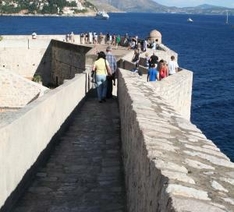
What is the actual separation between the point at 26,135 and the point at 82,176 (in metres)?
1.15

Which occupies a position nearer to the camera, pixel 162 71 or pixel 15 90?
pixel 162 71

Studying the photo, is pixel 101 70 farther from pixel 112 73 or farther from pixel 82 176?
pixel 82 176

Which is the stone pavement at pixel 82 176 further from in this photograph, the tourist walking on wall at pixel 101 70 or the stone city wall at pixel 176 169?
the tourist walking on wall at pixel 101 70

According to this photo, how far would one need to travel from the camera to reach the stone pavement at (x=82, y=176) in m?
5.67

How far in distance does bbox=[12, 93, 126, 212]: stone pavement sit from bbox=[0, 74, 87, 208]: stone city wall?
0.29m

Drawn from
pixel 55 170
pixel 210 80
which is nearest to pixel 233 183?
pixel 55 170

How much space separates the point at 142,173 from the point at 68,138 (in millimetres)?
4982

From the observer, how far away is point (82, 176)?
6727 millimetres

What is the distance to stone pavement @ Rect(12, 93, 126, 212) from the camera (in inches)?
223

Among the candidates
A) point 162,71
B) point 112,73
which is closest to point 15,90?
point 162,71

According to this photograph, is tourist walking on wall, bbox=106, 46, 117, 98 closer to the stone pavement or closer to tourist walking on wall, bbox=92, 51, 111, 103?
tourist walking on wall, bbox=92, 51, 111, 103

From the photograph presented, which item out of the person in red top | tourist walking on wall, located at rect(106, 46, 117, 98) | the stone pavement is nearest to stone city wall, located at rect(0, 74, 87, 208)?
the stone pavement

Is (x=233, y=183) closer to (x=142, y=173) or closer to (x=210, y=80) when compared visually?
(x=142, y=173)

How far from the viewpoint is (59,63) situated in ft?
110
